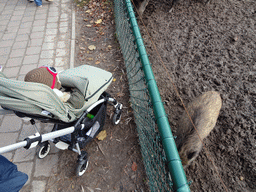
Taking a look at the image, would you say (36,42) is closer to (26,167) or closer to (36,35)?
(36,35)

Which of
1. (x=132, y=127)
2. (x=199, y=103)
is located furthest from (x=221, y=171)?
(x=132, y=127)

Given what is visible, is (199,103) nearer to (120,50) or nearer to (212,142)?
(212,142)

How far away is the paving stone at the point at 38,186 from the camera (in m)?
2.27

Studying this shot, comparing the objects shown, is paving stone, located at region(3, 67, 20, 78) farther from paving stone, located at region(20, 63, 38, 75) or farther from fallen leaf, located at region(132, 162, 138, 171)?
fallen leaf, located at region(132, 162, 138, 171)

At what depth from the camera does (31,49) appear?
13.0 feet

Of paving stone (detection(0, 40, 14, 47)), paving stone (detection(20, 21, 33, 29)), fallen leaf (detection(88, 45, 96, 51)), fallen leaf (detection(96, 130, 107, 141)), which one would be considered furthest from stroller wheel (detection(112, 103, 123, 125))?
paving stone (detection(20, 21, 33, 29))

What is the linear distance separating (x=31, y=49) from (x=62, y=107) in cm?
297

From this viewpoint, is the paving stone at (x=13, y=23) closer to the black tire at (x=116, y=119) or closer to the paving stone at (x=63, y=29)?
the paving stone at (x=63, y=29)

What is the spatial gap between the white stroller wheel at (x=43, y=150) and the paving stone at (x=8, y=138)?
0.49 metres

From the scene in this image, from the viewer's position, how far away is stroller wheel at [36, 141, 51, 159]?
2.39 m

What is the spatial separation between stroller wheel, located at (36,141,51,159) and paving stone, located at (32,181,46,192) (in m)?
0.33

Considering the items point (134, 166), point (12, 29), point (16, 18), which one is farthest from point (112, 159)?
point (16, 18)

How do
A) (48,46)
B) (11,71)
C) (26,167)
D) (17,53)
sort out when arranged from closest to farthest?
1. (26,167)
2. (11,71)
3. (17,53)
4. (48,46)

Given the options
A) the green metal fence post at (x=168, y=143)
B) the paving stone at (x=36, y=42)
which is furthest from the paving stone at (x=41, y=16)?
the green metal fence post at (x=168, y=143)
